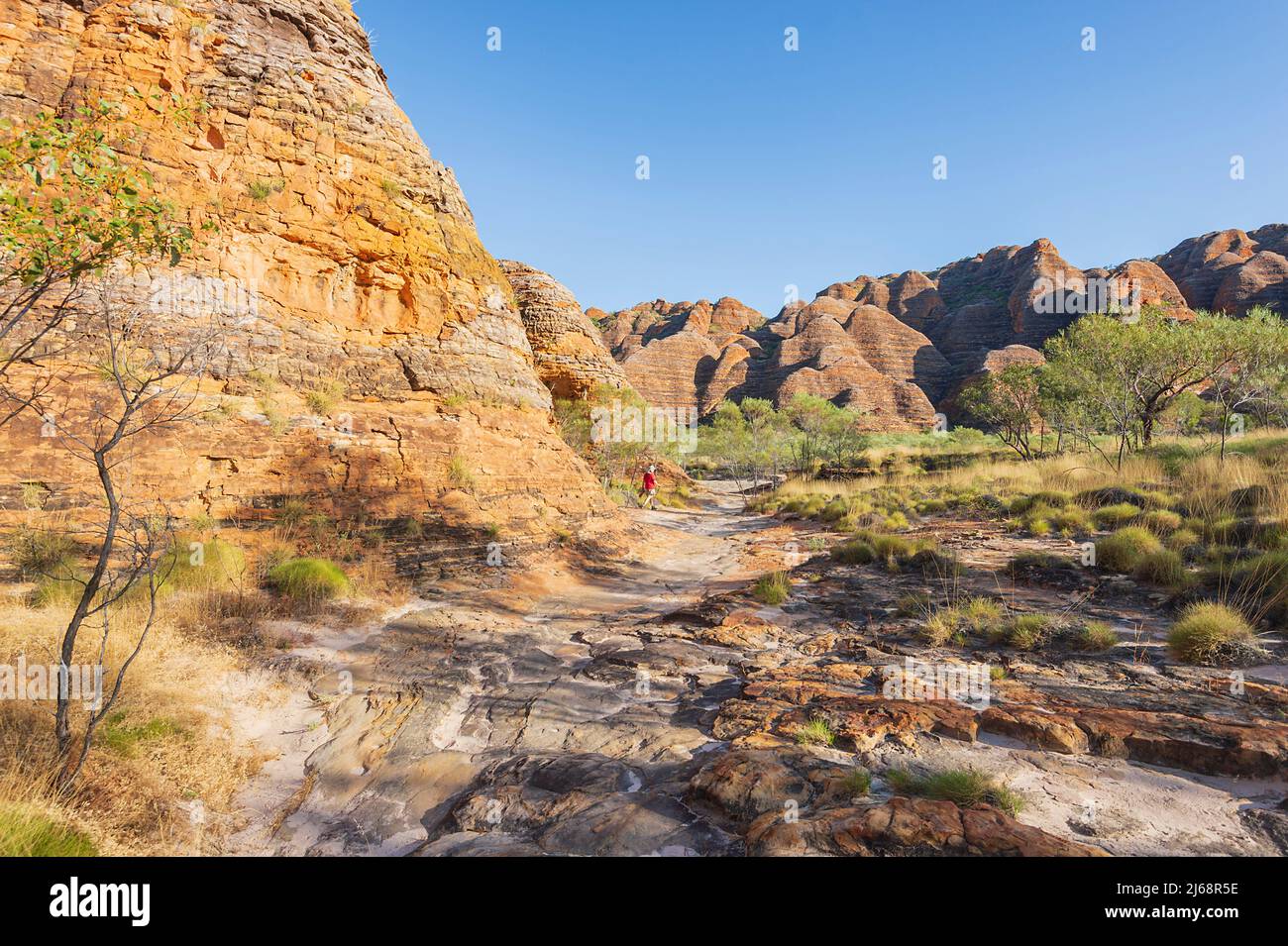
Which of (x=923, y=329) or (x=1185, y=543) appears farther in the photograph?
(x=923, y=329)

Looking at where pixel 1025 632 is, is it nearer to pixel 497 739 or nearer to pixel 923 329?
pixel 497 739

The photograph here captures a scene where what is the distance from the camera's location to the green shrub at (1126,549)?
663 centimetres

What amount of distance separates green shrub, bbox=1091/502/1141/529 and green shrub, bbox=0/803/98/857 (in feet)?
42.1

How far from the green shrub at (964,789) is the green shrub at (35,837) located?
12.2 ft

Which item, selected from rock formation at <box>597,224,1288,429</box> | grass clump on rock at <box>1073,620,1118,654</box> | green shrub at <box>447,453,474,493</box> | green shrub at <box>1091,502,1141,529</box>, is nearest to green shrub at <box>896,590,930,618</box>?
grass clump on rock at <box>1073,620,1118,654</box>

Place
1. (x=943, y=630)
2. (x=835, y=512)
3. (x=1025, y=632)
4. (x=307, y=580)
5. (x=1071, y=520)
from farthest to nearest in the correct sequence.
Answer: (x=835, y=512)
(x=1071, y=520)
(x=307, y=580)
(x=943, y=630)
(x=1025, y=632)

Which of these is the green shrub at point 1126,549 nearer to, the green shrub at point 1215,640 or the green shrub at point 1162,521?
the green shrub at point 1162,521

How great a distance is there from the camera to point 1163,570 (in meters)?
6.12

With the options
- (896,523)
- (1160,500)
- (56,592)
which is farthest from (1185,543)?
(56,592)

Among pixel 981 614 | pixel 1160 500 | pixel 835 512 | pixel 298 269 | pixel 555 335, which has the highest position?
pixel 555 335

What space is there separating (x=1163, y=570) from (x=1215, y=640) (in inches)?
106

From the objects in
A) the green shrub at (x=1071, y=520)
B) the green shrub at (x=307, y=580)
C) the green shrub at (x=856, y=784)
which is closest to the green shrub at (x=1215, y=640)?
the green shrub at (x=856, y=784)

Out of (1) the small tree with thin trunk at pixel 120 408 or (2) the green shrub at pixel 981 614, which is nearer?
(2) the green shrub at pixel 981 614
